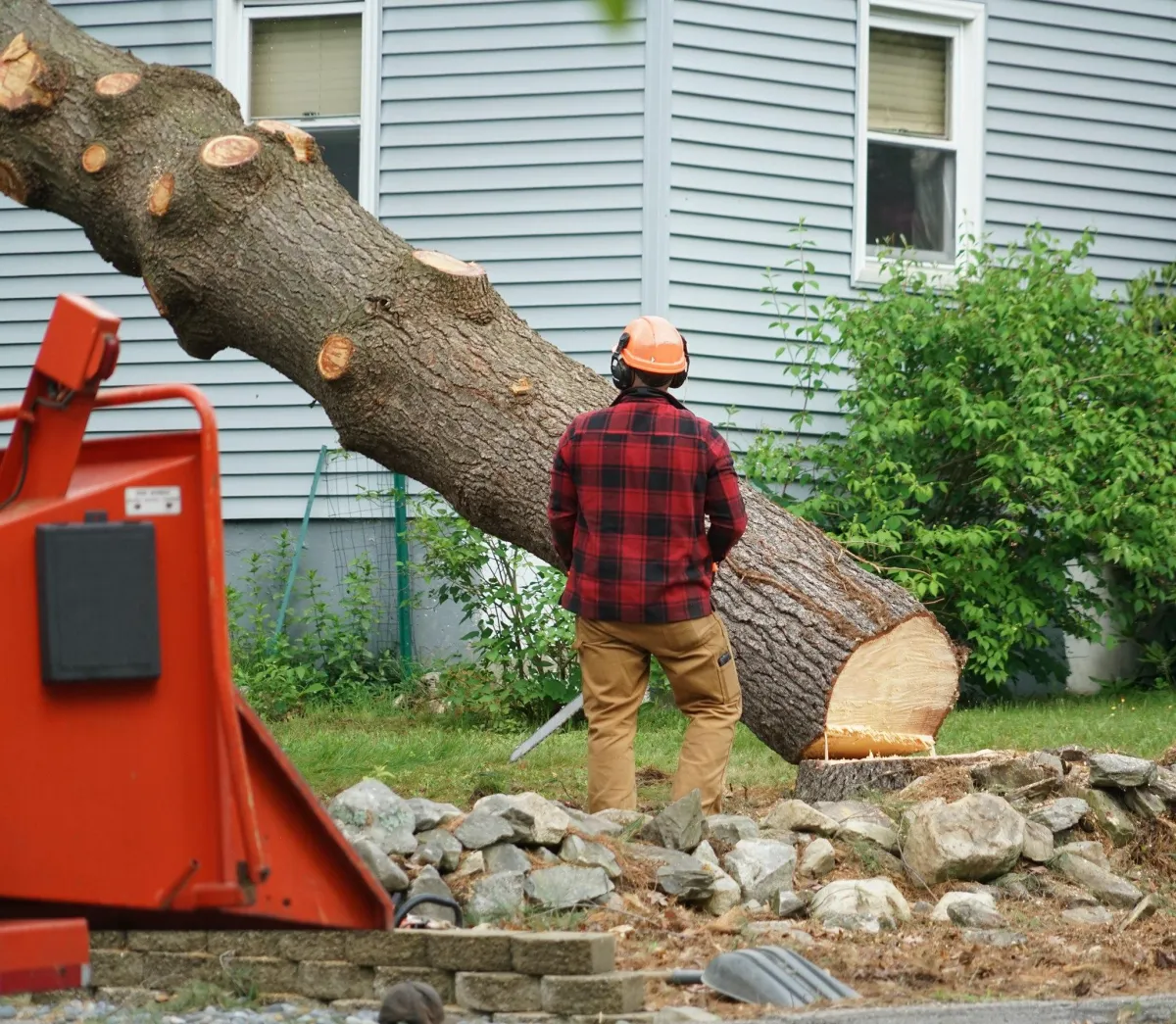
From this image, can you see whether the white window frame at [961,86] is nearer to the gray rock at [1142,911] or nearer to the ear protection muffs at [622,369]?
the ear protection muffs at [622,369]

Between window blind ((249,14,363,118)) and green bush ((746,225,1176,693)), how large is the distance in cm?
333

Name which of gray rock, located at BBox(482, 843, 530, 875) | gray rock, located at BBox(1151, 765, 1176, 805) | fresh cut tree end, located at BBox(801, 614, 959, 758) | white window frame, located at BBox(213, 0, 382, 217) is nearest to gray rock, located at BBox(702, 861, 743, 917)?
gray rock, located at BBox(482, 843, 530, 875)

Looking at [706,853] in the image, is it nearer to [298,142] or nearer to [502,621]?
[298,142]

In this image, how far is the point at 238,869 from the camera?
2.51 m

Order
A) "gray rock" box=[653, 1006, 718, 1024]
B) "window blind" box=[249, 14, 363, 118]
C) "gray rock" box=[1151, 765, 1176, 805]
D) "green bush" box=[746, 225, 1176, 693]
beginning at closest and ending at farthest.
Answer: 1. "gray rock" box=[653, 1006, 718, 1024]
2. "gray rock" box=[1151, 765, 1176, 805]
3. "green bush" box=[746, 225, 1176, 693]
4. "window blind" box=[249, 14, 363, 118]

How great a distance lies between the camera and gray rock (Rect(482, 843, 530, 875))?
4.64 metres

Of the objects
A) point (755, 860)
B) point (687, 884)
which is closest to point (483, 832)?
point (687, 884)

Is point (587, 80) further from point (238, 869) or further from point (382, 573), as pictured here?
point (238, 869)

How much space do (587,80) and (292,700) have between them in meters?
4.39

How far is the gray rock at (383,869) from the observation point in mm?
4302

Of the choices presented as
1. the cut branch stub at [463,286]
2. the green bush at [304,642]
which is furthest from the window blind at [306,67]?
the cut branch stub at [463,286]

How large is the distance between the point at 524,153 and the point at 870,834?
249 inches

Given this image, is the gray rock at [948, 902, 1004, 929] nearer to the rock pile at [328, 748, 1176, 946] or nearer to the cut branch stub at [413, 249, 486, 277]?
the rock pile at [328, 748, 1176, 946]

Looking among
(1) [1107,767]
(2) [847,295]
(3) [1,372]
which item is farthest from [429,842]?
(3) [1,372]
